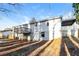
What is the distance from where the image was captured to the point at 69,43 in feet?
7.13

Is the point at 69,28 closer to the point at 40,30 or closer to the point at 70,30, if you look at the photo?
the point at 70,30

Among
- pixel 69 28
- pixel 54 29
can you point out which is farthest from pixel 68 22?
pixel 54 29

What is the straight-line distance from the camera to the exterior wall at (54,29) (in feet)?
7.12

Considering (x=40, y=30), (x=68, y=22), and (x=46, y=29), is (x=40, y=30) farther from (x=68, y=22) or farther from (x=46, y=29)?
(x=68, y=22)

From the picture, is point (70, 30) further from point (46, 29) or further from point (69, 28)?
point (46, 29)

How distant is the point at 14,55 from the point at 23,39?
20cm

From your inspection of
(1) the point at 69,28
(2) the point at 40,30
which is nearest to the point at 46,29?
(2) the point at 40,30

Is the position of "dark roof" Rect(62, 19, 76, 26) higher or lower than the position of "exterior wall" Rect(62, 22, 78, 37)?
higher

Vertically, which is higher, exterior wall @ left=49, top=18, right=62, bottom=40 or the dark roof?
the dark roof

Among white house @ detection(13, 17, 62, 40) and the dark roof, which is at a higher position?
the dark roof

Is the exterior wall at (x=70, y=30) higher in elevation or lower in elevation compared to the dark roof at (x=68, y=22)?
lower

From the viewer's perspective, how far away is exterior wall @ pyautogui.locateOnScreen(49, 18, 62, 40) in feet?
7.12

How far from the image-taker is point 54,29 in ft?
7.18

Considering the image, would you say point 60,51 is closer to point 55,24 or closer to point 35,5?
point 55,24
